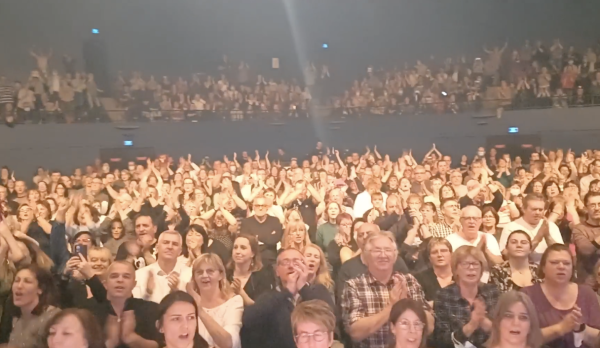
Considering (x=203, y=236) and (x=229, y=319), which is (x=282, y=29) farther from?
(x=229, y=319)

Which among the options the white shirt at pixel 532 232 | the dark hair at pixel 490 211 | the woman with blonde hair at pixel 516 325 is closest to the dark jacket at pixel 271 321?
the woman with blonde hair at pixel 516 325

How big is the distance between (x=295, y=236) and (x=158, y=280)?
88 centimetres

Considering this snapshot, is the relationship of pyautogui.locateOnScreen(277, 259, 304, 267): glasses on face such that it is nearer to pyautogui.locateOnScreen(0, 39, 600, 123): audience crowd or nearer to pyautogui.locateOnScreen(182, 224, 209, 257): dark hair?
pyautogui.locateOnScreen(182, 224, 209, 257): dark hair

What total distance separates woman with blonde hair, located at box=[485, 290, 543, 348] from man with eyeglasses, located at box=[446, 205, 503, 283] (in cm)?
49

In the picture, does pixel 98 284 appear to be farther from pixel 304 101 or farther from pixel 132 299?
pixel 304 101

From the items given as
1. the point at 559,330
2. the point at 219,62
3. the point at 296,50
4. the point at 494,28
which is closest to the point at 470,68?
the point at 494,28

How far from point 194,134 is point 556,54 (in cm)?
372

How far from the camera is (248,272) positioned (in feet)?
9.11

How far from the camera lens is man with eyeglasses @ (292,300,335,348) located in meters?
2.21

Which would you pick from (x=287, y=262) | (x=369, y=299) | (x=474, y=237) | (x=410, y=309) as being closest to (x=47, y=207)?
(x=287, y=262)

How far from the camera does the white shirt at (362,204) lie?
12.3ft

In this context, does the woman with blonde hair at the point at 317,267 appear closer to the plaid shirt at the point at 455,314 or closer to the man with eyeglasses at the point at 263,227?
the man with eyeglasses at the point at 263,227

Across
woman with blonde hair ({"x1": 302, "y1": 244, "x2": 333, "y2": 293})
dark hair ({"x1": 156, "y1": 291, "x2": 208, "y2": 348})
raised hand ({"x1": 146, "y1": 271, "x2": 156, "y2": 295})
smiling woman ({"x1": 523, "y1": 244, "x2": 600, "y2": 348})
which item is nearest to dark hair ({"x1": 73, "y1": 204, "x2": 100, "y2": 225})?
raised hand ({"x1": 146, "y1": 271, "x2": 156, "y2": 295})

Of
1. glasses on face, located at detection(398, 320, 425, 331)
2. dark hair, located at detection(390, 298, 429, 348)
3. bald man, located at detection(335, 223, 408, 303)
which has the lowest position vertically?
glasses on face, located at detection(398, 320, 425, 331)
